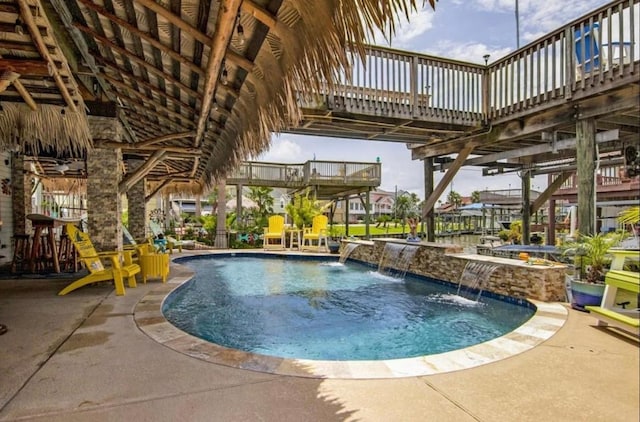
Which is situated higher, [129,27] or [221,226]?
[129,27]

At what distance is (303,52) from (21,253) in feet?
24.6

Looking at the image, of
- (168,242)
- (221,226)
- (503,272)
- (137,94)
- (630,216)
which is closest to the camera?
(630,216)

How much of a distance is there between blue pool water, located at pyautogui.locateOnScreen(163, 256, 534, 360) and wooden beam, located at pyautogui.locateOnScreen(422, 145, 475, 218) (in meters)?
1.80

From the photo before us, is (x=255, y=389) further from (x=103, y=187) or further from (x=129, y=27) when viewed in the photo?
(x=103, y=187)

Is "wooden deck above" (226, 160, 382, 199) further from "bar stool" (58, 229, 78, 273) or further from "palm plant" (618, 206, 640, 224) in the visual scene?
"palm plant" (618, 206, 640, 224)

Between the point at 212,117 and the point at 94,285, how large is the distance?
332cm

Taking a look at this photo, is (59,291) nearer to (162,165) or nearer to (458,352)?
(458,352)

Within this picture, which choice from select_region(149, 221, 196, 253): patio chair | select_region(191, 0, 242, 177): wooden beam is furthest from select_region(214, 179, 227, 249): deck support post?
select_region(191, 0, 242, 177): wooden beam

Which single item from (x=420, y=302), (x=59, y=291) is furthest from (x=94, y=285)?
(x=420, y=302)

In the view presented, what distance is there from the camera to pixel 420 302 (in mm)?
6121

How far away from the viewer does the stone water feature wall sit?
5090mm

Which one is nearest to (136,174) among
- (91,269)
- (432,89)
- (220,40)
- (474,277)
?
(91,269)

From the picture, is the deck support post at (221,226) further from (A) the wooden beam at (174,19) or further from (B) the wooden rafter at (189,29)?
(A) the wooden beam at (174,19)

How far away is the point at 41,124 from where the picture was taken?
5.20m
